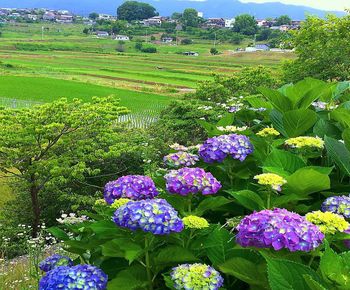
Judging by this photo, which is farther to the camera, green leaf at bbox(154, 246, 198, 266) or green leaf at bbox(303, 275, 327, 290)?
green leaf at bbox(154, 246, 198, 266)

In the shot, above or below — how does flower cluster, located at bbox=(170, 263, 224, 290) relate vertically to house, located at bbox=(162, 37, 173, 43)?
above

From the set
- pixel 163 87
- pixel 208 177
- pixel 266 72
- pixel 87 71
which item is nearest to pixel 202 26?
pixel 87 71

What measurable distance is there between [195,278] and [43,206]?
10592mm

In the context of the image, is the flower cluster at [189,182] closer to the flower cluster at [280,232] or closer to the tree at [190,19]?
the flower cluster at [280,232]

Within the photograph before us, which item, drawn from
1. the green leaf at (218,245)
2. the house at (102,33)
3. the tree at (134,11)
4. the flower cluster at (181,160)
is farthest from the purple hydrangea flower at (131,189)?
the tree at (134,11)

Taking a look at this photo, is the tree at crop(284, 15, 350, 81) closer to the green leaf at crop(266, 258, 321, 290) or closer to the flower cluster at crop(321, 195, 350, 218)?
the flower cluster at crop(321, 195, 350, 218)

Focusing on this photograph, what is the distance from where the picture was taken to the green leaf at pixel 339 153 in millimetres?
2161

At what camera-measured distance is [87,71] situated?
4947 centimetres

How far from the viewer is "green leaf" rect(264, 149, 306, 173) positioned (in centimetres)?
215

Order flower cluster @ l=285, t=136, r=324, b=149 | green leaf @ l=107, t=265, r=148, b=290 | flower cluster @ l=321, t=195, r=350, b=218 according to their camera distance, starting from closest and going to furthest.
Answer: green leaf @ l=107, t=265, r=148, b=290
flower cluster @ l=321, t=195, r=350, b=218
flower cluster @ l=285, t=136, r=324, b=149

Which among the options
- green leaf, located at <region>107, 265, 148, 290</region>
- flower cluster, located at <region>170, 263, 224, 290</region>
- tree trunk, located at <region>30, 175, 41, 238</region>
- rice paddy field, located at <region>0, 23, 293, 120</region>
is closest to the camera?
flower cluster, located at <region>170, 263, 224, 290</region>

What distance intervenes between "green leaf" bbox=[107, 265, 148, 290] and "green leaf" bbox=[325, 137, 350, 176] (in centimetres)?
98

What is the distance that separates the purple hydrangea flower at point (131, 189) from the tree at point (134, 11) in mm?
148247

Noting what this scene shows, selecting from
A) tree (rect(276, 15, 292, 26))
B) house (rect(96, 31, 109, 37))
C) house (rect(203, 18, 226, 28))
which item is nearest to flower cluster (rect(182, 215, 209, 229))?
house (rect(96, 31, 109, 37))
